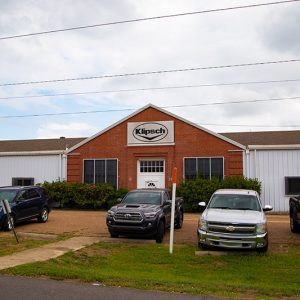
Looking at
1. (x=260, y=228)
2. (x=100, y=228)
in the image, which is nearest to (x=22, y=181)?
(x=100, y=228)

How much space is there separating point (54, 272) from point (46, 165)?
67.3ft

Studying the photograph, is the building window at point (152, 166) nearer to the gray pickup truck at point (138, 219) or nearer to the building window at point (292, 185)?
the building window at point (292, 185)

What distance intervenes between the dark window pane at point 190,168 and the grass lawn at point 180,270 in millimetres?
12856

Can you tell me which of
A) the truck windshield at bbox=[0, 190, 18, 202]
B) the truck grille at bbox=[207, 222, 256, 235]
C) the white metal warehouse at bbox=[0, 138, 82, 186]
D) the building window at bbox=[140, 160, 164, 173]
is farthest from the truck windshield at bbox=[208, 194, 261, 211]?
the white metal warehouse at bbox=[0, 138, 82, 186]

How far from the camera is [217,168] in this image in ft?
86.6

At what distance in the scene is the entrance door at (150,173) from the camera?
27.3m

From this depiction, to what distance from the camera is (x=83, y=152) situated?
2855cm

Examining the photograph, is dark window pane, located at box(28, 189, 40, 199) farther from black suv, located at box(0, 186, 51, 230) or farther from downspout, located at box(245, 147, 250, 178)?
downspout, located at box(245, 147, 250, 178)

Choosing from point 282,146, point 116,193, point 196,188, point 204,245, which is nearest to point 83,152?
point 116,193

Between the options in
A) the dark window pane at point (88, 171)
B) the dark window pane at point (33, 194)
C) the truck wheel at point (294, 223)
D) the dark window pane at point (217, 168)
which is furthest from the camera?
the dark window pane at point (88, 171)

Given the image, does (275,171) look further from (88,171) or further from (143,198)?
(143,198)

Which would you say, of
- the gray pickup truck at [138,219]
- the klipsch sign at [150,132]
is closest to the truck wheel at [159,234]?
the gray pickup truck at [138,219]

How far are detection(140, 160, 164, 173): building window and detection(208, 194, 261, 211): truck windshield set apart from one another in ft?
42.9

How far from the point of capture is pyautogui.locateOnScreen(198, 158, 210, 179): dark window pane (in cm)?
2647
